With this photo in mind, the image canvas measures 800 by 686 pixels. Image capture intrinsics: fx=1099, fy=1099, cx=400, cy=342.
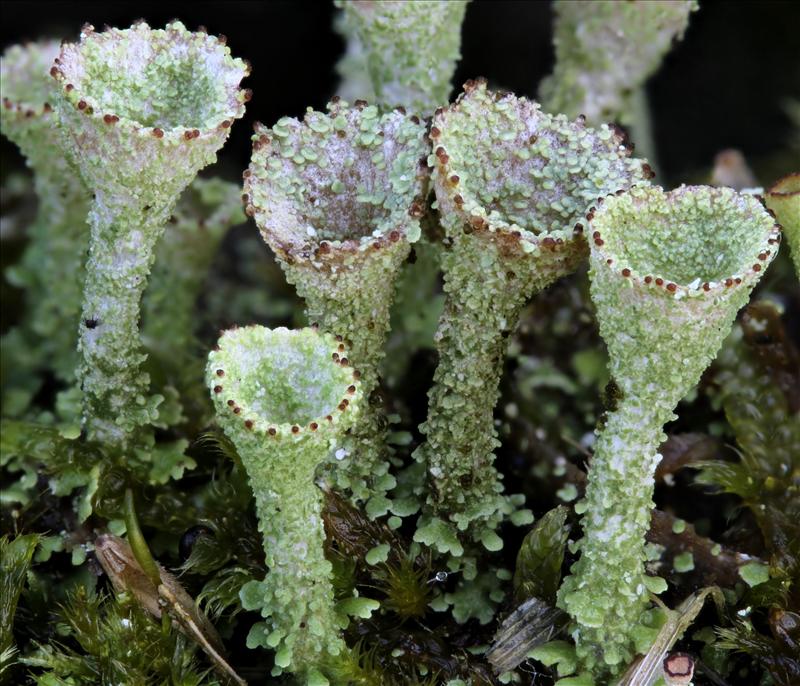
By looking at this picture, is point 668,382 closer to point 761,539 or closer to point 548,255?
point 548,255

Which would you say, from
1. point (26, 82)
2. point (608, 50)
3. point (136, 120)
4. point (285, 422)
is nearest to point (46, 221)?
point (26, 82)

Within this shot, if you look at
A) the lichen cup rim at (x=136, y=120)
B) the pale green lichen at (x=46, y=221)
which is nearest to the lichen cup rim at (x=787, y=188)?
the lichen cup rim at (x=136, y=120)

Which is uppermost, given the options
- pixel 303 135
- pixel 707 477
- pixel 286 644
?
pixel 303 135

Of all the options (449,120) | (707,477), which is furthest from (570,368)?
(449,120)

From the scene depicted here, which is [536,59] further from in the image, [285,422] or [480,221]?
[285,422]

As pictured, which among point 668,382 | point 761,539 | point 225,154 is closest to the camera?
point 668,382

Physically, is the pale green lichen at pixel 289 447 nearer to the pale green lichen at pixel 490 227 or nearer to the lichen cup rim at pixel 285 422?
the lichen cup rim at pixel 285 422
